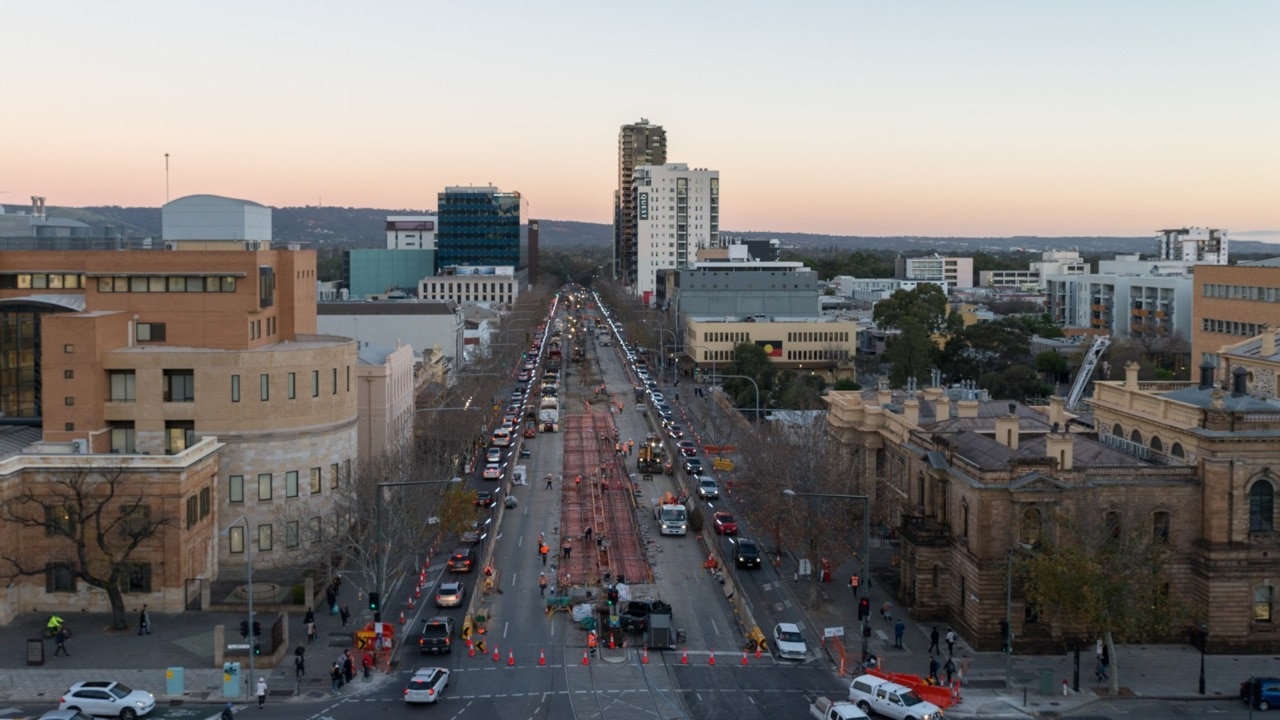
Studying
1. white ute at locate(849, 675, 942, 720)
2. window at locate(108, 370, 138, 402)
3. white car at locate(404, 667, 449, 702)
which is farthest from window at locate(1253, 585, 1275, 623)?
window at locate(108, 370, 138, 402)

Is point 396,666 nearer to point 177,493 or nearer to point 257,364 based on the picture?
point 177,493

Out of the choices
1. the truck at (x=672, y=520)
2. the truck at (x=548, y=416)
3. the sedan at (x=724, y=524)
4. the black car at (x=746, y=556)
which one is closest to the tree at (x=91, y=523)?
the black car at (x=746, y=556)

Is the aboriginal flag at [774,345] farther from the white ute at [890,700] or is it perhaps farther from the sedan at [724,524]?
the white ute at [890,700]

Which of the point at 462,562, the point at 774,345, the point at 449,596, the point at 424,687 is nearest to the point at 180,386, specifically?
the point at 462,562

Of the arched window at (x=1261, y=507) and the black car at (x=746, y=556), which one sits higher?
the arched window at (x=1261, y=507)

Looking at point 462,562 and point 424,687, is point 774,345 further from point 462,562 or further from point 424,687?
point 424,687

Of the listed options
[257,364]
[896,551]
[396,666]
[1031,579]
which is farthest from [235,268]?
[1031,579]
